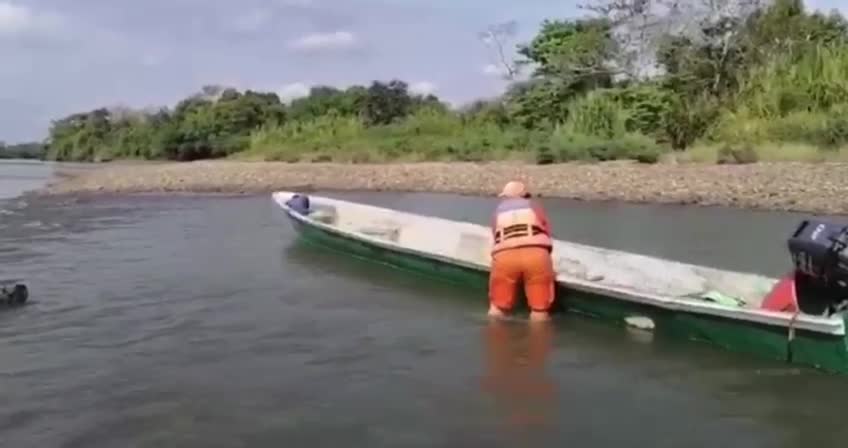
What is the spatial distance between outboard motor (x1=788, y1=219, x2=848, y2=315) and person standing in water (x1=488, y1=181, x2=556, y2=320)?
224 centimetres

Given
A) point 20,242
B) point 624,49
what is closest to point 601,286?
point 20,242

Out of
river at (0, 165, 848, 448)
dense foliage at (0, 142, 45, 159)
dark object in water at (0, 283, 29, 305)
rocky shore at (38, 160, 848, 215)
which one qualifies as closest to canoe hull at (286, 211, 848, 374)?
river at (0, 165, 848, 448)

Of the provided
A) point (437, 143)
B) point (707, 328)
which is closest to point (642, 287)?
point (707, 328)

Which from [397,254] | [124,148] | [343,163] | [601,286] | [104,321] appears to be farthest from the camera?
[124,148]

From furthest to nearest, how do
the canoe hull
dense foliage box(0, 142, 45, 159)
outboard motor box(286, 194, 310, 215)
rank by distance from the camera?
dense foliage box(0, 142, 45, 159) < outboard motor box(286, 194, 310, 215) < the canoe hull

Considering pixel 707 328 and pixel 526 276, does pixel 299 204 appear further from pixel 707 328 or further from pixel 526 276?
pixel 707 328

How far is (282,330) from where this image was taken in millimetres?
8992

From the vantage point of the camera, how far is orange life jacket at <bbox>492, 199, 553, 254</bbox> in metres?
8.93

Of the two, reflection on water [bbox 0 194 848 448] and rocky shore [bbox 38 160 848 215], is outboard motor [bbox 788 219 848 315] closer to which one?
reflection on water [bbox 0 194 848 448]

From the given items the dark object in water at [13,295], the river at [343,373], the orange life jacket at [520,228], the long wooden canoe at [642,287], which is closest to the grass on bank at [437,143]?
the long wooden canoe at [642,287]

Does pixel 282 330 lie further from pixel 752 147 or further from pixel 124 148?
pixel 124 148

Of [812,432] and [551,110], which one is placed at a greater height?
[551,110]

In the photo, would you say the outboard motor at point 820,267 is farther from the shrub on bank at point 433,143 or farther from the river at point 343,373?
the shrub on bank at point 433,143

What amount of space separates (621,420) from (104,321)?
17.6ft
